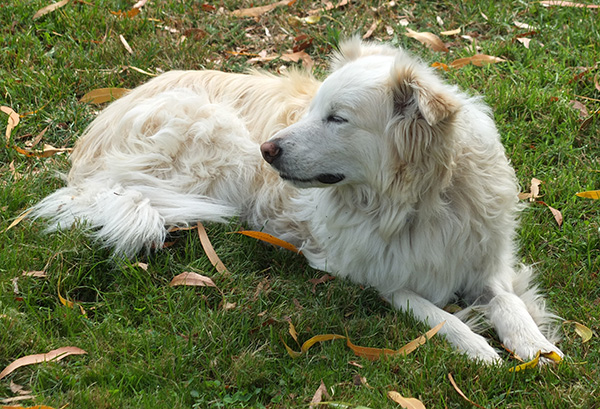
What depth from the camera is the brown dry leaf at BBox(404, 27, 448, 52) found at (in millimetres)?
6059

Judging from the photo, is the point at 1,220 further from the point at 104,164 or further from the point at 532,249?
the point at 532,249

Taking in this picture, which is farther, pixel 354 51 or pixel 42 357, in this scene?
pixel 354 51

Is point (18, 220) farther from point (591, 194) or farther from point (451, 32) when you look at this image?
point (451, 32)

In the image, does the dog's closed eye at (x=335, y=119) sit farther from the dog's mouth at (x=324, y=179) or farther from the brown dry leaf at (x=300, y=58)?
the brown dry leaf at (x=300, y=58)

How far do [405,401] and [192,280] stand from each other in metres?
1.47

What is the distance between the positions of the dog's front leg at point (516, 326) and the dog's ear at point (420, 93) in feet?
3.79

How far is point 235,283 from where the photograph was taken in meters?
3.84

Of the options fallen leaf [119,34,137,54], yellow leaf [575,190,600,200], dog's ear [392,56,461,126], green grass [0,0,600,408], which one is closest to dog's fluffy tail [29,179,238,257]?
green grass [0,0,600,408]

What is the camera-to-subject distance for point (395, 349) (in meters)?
3.37

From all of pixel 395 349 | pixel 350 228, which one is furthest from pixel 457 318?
pixel 350 228

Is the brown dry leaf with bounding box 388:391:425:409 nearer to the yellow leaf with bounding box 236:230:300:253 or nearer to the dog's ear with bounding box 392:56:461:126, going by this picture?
the dog's ear with bounding box 392:56:461:126

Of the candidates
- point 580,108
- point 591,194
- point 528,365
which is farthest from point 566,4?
point 528,365

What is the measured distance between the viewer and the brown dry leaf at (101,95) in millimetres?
5438

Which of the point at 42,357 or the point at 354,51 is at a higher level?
the point at 354,51
